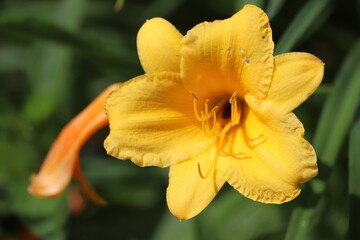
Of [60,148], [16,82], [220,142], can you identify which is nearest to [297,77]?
[220,142]

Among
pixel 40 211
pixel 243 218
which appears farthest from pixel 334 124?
pixel 40 211

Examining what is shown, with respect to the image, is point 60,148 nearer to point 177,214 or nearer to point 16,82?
point 177,214

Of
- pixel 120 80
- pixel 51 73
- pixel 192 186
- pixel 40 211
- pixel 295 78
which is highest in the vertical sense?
pixel 295 78

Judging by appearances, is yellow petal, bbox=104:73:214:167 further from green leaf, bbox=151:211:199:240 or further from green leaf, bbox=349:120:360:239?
green leaf, bbox=151:211:199:240

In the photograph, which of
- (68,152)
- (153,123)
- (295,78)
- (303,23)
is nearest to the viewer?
(295,78)

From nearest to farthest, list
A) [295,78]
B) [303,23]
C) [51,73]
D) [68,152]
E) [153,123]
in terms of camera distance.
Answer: [295,78] < [153,123] < [303,23] < [68,152] < [51,73]

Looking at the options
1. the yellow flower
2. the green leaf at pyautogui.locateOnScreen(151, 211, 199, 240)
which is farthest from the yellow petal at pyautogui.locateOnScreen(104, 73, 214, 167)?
the green leaf at pyautogui.locateOnScreen(151, 211, 199, 240)

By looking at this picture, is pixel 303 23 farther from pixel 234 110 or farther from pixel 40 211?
pixel 40 211
